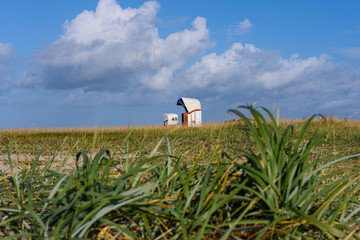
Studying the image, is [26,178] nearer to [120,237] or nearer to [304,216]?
[120,237]

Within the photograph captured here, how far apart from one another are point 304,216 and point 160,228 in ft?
1.97

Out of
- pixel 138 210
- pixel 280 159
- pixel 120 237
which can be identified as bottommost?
pixel 120 237

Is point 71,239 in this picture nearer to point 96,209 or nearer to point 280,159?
point 96,209

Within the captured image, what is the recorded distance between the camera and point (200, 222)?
1.29 metres

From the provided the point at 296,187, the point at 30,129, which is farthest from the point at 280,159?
the point at 30,129

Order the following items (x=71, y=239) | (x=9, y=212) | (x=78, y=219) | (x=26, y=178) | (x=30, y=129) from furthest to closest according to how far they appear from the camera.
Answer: (x=30, y=129)
(x=26, y=178)
(x=9, y=212)
(x=78, y=219)
(x=71, y=239)

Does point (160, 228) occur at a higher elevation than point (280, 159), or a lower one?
lower

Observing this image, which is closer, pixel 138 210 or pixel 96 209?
pixel 96 209

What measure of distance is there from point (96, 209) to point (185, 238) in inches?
14.2

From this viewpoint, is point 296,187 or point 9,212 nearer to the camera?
point 296,187

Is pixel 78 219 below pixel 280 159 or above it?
below

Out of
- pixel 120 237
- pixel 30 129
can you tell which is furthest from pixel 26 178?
pixel 30 129

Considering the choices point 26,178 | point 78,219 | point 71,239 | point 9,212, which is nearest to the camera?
point 71,239

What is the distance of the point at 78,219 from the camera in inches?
Result: 49.9
